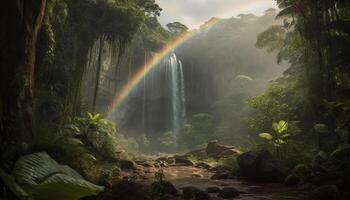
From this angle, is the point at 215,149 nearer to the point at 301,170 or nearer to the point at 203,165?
the point at 203,165

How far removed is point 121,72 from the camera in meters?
35.1

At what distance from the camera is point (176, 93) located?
36.6 meters

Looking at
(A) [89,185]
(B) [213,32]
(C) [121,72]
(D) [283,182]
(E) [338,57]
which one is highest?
(B) [213,32]

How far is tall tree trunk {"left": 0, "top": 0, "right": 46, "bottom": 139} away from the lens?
6.75 metres

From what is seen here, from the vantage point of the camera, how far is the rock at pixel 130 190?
6.17 metres

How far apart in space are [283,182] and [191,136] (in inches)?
818

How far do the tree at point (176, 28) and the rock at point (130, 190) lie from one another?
43.9 m

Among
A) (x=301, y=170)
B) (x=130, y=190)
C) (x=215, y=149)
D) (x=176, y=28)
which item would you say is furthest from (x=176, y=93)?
(x=130, y=190)

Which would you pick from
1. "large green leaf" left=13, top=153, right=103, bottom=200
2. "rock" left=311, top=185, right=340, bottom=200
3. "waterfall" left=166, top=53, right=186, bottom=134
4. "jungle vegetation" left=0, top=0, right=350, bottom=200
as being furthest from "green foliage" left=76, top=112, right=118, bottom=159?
"waterfall" left=166, top=53, right=186, bottom=134

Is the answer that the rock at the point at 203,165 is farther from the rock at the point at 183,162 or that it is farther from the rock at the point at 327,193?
the rock at the point at 327,193

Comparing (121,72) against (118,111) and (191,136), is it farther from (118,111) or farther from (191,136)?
(191,136)

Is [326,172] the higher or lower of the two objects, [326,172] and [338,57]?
the lower

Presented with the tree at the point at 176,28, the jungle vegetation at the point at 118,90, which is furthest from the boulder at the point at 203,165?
the tree at the point at 176,28

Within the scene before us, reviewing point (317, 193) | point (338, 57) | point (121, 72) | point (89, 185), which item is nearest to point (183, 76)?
point (121, 72)
